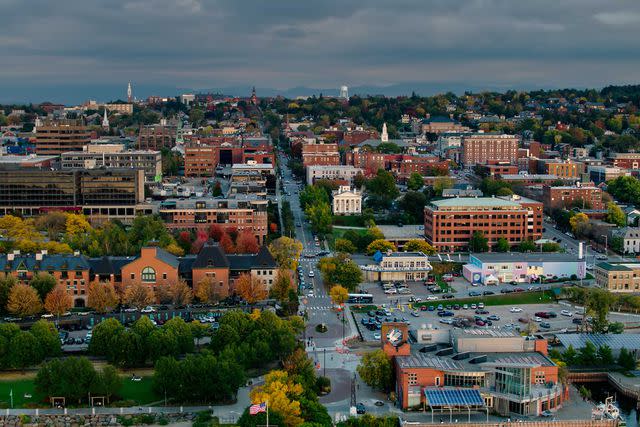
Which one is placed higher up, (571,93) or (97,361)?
(571,93)

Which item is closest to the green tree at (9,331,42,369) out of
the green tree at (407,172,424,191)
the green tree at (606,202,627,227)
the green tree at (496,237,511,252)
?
the green tree at (496,237,511,252)

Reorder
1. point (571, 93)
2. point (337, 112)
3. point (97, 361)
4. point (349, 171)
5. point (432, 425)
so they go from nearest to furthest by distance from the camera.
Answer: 1. point (432, 425)
2. point (97, 361)
3. point (349, 171)
4. point (337, 112)
5. point (571, 93)

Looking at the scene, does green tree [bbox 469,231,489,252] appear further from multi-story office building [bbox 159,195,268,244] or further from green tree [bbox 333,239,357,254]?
multi-story office building [bbox 159,195,268,244]

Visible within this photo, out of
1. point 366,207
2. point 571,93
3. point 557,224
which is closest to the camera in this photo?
point 557,224

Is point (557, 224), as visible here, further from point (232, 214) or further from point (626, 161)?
point (626, 161)

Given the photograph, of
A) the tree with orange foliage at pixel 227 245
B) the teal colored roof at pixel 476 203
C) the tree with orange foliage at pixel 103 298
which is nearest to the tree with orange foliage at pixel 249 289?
the tree with orange foliage at pixel 103 298

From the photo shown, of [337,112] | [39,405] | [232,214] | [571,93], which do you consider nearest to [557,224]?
[232,214]

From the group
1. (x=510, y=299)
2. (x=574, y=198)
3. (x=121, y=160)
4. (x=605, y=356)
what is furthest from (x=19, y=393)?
(x=121, y=160)

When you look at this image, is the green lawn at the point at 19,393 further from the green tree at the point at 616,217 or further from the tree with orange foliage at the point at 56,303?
the green tree at the point at 616,217
